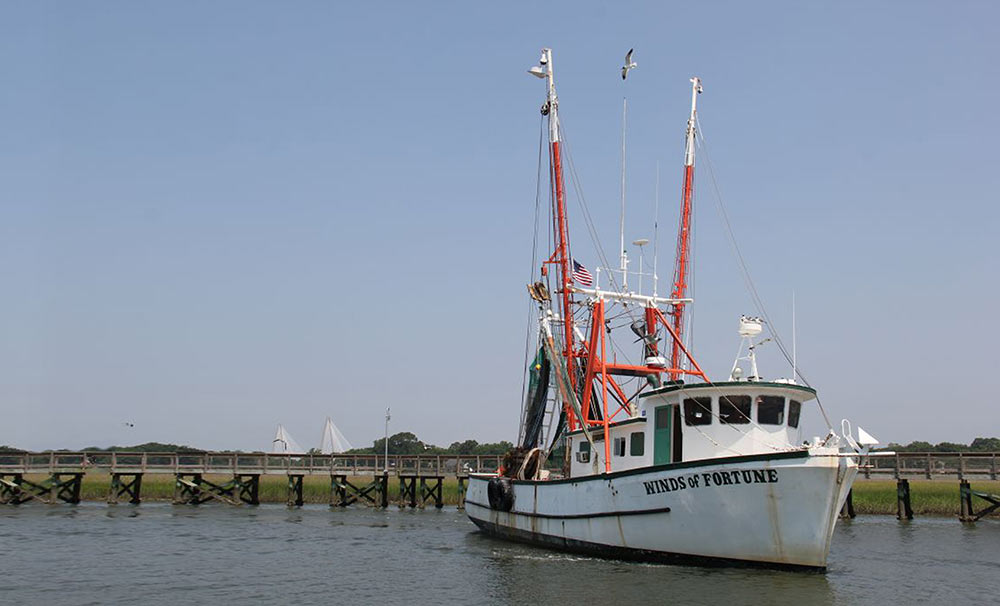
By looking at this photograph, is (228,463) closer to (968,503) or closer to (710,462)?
(710,462)

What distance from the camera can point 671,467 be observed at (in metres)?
26.0

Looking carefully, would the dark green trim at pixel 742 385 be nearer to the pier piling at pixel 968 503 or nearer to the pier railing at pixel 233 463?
the pier piling at pixel 968 503

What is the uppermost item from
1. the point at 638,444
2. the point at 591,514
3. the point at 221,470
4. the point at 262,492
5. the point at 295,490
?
the point at 638,444

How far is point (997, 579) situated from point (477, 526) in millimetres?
23281

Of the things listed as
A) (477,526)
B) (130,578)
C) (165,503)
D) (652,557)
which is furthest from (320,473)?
(652,557)

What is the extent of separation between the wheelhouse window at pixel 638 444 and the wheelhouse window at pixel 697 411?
8.88 feet

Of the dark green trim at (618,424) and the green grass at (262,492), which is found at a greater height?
the dark green trim at (618,424)

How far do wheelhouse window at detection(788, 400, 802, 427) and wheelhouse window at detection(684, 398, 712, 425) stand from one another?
251cm

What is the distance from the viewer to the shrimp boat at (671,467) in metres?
24.4

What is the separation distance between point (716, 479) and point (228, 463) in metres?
41.9

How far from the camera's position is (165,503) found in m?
62.0

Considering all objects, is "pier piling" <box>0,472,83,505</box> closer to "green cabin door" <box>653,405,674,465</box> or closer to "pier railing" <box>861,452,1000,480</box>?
"green cabin door" <box>653,405,674,465</box>

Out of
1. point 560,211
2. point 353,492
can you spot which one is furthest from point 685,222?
point 353,492

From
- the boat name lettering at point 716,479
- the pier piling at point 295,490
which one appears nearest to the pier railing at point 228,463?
the pier piling at point 295,490
